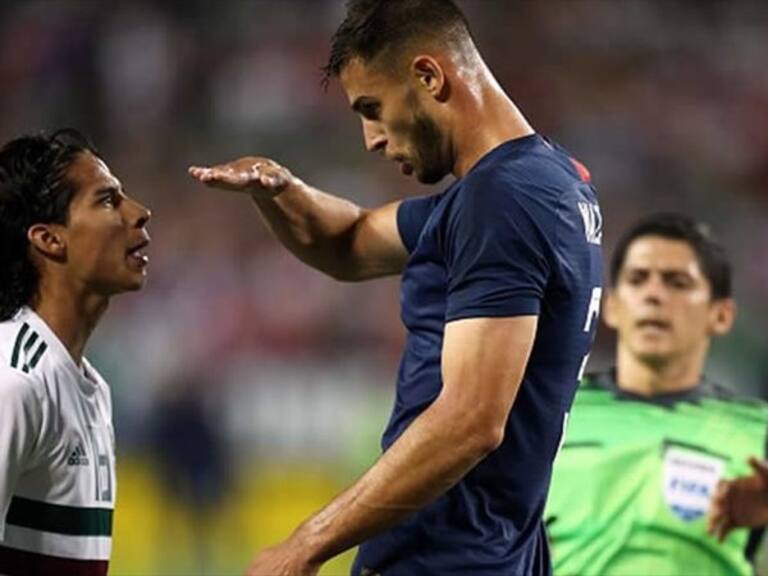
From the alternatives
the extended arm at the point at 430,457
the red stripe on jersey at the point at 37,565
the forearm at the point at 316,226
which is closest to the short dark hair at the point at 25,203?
the red stripe on jersey at the point at 37,565

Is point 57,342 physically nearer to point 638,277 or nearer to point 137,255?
point 137,255

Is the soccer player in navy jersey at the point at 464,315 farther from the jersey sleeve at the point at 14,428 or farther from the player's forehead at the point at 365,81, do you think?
the jersey sleeve at the point at 14,428

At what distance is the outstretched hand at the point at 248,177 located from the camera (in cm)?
287

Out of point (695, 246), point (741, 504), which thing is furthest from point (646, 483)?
point (695, 246)

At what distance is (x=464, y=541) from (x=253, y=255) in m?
3.97

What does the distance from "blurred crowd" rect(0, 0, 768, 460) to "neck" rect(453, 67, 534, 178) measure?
3.15m

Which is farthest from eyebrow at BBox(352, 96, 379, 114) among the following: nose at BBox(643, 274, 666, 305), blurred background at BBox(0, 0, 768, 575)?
blurred background at BBox(0, 0, 768, 575)

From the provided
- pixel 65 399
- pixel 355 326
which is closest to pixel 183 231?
pixel 355 326

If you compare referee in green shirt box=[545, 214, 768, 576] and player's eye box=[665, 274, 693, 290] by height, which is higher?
player's eye box=[665, 274, 693, 290]

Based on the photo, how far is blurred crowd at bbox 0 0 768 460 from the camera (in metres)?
5.96

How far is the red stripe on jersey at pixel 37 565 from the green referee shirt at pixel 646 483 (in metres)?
1.90

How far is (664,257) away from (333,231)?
1542 mm

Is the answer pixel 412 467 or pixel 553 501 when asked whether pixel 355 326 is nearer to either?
pixel 553 501

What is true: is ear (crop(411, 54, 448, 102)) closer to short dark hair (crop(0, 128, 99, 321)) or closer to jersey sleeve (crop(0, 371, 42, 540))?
short dark hair (crop(0, 128, 99, 321))
